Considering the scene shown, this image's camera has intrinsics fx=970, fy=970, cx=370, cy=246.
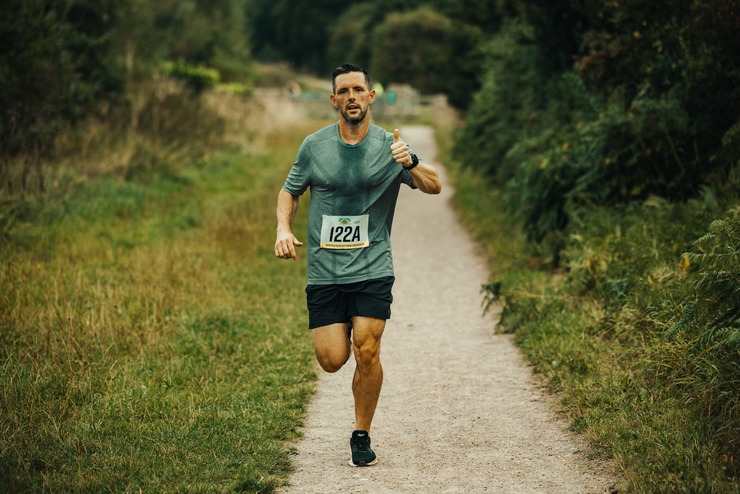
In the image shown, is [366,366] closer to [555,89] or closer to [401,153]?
[401,153]

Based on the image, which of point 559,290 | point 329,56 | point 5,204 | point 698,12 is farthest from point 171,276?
point 329,56

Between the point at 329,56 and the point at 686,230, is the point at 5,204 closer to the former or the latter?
the point at 686,230

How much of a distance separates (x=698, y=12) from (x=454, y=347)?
388cm

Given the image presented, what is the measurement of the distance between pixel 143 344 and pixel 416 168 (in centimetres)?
330

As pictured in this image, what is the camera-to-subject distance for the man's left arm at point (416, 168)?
16.9ft

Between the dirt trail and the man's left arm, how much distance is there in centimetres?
155

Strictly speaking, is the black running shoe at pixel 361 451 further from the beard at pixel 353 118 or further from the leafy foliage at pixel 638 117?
the leafy foliage at pixel 638 117

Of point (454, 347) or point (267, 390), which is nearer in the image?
point (267, 390)

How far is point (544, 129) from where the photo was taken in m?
13.9

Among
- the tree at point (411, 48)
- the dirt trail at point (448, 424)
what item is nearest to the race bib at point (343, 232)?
the dirt trail at point (448, 424)

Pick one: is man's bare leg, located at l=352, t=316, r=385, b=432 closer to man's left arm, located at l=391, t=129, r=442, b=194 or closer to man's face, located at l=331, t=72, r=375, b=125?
man's left arm, located at l=391, t=129, r=442, b=194

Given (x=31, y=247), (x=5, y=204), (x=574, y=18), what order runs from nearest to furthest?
(x=31, y=247) < (x=5, y=204) < (x=574, y=18)

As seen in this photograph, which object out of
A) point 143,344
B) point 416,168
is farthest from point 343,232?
point 143,344

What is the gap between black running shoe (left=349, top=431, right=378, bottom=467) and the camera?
538 cm
